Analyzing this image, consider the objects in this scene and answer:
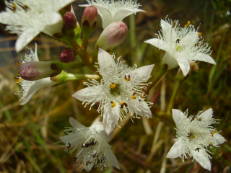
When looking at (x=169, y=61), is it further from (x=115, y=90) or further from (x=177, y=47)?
(x=115, y=90)

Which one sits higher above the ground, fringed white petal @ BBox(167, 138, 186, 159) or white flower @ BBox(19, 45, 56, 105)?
white flower @ BBox(19, 45, 56, 105)

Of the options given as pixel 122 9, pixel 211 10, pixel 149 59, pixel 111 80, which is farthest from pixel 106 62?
pixel 149 59

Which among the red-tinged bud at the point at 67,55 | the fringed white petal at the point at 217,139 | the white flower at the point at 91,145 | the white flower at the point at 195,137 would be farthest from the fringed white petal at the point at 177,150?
the red-tinged bud at the point at 67,55

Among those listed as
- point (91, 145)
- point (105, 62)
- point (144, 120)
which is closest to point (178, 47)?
point (105, 62)

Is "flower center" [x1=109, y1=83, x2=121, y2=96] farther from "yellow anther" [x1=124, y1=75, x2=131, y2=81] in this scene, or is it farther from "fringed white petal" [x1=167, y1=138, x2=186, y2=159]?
"fringed white petal" [x1=167, y1=138, x2=186, y2=159]

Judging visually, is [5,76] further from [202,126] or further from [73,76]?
[202,126]

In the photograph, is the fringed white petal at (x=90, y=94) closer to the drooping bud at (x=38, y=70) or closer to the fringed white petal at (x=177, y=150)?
the drooping bud at (x=38, y=70)

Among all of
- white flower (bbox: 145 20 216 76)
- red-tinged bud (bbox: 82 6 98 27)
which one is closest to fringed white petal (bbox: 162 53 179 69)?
white flower (bbox: 145 20 216 76)
